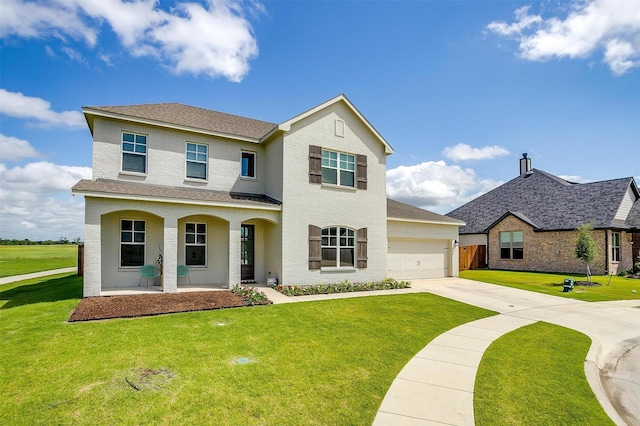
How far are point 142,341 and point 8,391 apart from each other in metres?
2.34

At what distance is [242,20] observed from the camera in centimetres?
1112

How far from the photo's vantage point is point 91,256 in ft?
35.4

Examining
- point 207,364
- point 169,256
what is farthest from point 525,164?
point 207,364

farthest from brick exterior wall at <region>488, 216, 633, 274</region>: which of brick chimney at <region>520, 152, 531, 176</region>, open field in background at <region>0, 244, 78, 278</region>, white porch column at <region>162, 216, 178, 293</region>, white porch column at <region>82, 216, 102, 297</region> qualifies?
open field in background at <region>0, 244, 78, 278</region>

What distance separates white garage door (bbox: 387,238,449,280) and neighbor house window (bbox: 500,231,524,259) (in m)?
8.82

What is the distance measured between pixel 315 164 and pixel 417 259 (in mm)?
8393

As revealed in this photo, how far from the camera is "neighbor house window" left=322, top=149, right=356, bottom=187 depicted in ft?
50.0

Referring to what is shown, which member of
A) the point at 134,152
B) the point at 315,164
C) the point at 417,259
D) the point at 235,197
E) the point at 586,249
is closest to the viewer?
the point at 134,152

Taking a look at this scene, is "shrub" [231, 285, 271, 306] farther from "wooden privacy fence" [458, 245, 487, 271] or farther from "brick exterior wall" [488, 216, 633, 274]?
"brick exterior wall" [488, 216, 633, 274]

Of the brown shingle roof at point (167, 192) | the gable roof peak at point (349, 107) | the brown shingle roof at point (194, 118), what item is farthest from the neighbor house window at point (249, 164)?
the gable roof peak at point (349, 107)

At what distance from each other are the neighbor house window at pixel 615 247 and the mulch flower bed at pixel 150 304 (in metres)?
23.4

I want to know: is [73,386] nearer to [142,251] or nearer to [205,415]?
Result: [205,415]

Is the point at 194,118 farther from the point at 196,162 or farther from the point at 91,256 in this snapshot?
the point at 91,256

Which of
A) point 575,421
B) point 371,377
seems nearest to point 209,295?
point 371,377
